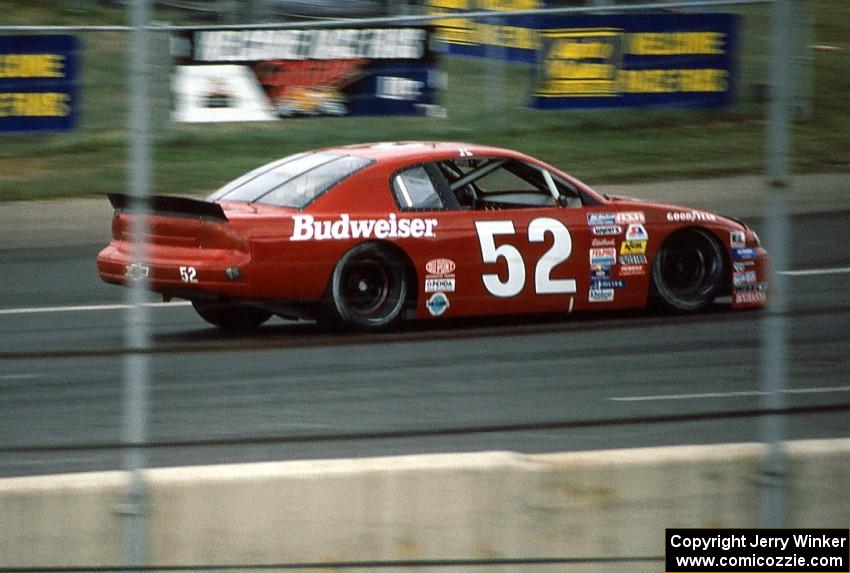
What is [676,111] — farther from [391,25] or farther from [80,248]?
[80,248]

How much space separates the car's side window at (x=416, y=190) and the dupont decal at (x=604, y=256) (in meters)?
0.94

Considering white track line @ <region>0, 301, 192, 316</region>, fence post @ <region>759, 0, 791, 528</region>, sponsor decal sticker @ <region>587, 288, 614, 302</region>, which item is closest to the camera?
fence post @ <region>759, 0, 791, 528</region>

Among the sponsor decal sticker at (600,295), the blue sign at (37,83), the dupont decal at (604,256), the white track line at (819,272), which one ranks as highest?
the blue sign at (37,83)

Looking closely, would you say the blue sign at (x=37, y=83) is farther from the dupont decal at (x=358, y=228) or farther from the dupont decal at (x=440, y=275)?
the dupont decal at (x=440, y=275)

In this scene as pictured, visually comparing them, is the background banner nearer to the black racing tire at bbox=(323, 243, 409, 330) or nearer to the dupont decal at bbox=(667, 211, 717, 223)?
the black racing tire at bbox=(323, 243, 409, 330)

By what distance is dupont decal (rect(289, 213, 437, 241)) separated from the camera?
930cm

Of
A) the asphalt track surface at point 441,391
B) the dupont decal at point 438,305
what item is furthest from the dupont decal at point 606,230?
the asphalt track surface at point 441,391

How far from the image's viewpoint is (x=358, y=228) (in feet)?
31.0

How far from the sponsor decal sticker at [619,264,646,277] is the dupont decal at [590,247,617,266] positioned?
0.21 ft

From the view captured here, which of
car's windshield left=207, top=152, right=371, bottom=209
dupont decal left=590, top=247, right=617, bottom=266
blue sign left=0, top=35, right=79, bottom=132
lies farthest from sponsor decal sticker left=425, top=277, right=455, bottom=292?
blue sign left=0, top=35, right=79, bottom=132

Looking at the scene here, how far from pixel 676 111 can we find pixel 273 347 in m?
2.06

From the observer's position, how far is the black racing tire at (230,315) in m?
9.20

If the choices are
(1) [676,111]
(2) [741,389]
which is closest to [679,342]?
(2) [741,389]

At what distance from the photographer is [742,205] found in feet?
25.2
